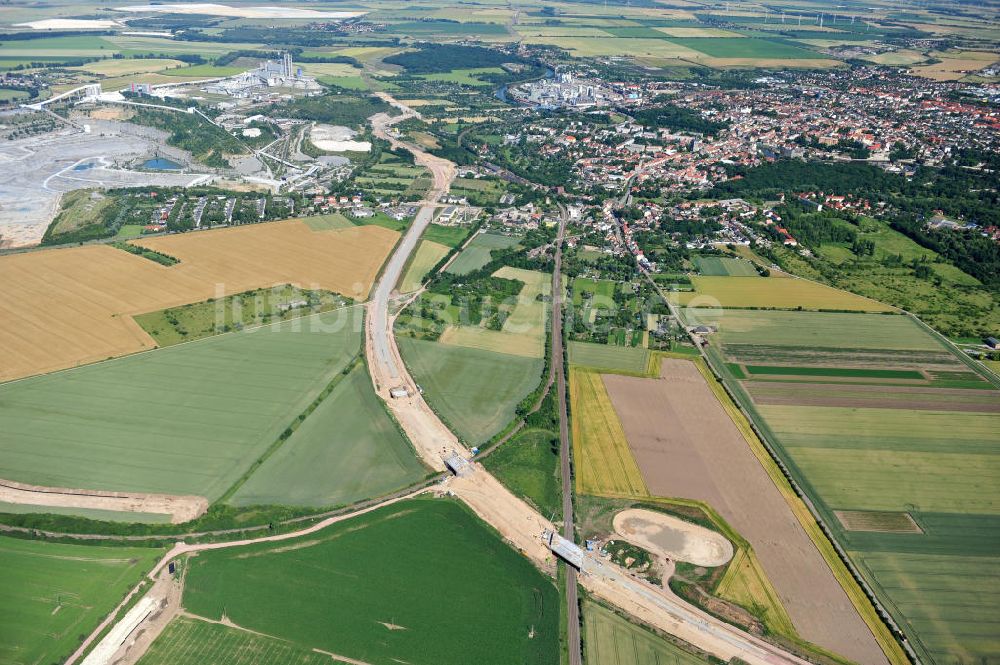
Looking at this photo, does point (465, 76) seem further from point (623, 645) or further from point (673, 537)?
point (623, 645)

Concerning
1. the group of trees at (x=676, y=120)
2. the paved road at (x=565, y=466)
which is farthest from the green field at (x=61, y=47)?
the paved road at (x=565, y=466)

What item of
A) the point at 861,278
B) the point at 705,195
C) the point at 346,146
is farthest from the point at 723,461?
the point at 346,146

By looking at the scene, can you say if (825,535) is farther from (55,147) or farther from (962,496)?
(55,147)

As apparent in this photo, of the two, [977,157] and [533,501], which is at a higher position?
[977,157]

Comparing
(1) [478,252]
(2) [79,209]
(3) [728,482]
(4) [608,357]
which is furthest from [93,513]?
(2) [79,209]

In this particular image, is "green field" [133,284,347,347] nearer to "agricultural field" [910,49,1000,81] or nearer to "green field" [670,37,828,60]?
"agricultural field" [910,49,1000,81]

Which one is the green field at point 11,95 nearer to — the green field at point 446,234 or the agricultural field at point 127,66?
the agricultural field at point 127,66
